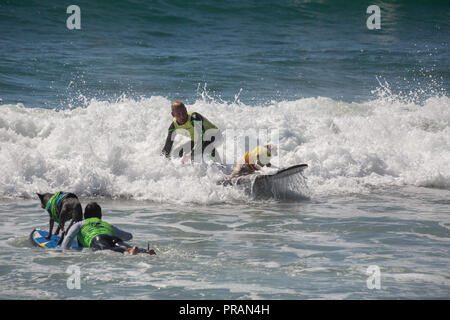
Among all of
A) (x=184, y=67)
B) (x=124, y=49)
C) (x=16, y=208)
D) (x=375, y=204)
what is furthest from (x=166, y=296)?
(x=124, y=49)

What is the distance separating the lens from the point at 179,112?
10109 millimetres

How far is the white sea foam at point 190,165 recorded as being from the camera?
10234 millimetres

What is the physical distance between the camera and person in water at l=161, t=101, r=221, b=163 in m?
10.2

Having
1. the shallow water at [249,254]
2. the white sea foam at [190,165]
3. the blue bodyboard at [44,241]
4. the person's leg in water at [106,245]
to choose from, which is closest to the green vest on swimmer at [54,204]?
the blue bodyboard at [44,241]

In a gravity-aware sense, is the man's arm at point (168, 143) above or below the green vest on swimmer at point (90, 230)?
above

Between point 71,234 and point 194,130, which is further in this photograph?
point 194,130

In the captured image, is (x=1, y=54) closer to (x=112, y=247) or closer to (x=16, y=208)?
(x=16, y=208)

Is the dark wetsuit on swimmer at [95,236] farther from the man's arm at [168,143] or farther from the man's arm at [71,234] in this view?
the man's arm at [168,143]

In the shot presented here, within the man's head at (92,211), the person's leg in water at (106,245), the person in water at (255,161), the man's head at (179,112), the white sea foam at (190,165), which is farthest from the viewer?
the white sea foam at (190,165)

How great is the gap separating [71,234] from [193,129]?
4.19 metres

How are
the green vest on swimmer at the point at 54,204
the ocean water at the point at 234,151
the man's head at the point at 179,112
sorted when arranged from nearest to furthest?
1. the ocean water at the point at 234,151
2. the green vest on swimmer at the point at 54,204
3. the man's head at the point at 179,112

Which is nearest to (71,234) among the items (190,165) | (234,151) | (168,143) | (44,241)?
(44,241)

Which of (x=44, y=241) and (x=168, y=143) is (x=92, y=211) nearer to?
(x=44, y=241)

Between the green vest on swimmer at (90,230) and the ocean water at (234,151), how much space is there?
0.64 feet
